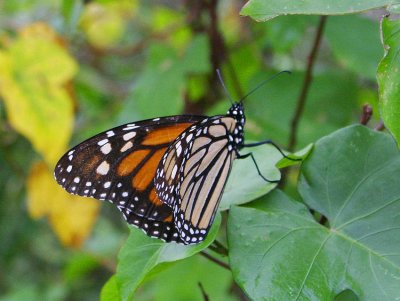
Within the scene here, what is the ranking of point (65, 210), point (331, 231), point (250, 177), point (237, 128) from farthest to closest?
point (65, 210) < point (237, 128) < point (250, 177) < point (331, 231)

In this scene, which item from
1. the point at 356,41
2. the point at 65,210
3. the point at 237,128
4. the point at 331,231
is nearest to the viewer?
the point at 331,231

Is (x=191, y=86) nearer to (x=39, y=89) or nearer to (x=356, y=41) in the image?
(x=39, y=89)

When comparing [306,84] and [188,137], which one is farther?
[306,84]

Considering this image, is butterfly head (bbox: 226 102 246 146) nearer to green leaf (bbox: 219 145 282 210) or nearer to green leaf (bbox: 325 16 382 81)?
green leaf (bbox: 219 145 282 210)

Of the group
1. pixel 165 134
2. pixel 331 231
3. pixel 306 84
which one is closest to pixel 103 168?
pixel 165 134

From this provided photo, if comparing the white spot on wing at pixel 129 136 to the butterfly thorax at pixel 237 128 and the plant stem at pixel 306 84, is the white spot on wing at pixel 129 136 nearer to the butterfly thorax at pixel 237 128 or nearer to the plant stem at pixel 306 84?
the butterfly thorax at pixel 237 128

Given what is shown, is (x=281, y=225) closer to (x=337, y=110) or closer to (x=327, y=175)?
(x=327, y=175)

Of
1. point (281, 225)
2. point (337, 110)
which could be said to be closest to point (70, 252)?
point (337, 110)

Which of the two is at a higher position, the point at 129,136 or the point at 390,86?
the point at 390,86
